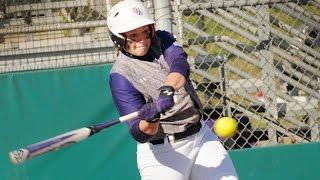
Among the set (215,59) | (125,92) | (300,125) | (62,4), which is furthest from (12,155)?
(300,125)

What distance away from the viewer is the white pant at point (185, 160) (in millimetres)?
3545

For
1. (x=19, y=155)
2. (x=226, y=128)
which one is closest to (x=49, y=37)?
(x=226, y=128)

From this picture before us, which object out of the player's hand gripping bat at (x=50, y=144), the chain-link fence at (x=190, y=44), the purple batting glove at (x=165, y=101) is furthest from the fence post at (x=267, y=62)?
the player's hand gripping bat at (x=50, y=144)

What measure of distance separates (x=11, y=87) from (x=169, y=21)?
138 cm

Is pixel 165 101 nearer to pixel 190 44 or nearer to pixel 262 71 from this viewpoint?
pixel 190 44

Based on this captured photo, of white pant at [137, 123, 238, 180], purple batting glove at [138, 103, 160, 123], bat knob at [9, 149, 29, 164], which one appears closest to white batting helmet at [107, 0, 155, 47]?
purple batting glove at [138, 103, 160, 123]

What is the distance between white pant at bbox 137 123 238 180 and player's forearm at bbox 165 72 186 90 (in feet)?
1.33

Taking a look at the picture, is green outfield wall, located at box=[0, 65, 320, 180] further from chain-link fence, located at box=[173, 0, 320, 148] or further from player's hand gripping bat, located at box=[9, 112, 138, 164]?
player's hand gripping bat, located at box=[9, 112, 138, 164]

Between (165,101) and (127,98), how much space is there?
0.34 m

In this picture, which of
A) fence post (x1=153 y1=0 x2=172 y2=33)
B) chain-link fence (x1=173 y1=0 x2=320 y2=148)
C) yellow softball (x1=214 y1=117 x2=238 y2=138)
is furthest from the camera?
chain-link fence (x1=173 y1=0 x2=320 y2=148)

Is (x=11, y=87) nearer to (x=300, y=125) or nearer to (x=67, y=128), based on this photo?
(x=67, y=128)

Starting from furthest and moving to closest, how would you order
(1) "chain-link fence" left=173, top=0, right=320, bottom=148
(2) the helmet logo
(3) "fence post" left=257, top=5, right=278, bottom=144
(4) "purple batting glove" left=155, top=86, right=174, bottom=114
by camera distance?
(3) "fence post" left=257, top=5, right=278, bottom=144, (1) "chain-link fence" left=173, top=0, right=320, bottom=148, (2) the helmet logo, (4) "purple batting glove" left=155, top=86, right=174, bottom=114

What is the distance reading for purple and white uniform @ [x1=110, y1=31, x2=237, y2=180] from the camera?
3.52 metres

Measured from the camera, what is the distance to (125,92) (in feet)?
11.3
